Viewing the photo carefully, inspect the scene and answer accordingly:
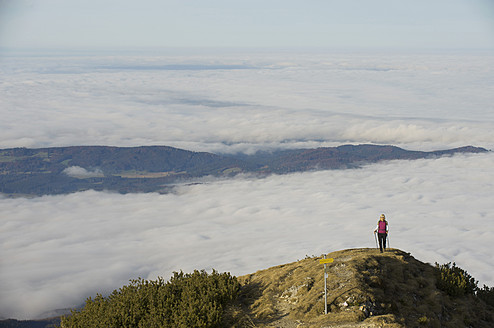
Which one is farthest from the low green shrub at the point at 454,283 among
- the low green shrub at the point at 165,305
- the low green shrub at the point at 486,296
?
the low green shrub at the point at 165,305

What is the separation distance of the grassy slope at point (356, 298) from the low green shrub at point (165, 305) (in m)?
0.94

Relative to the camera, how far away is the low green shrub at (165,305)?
14.5 m

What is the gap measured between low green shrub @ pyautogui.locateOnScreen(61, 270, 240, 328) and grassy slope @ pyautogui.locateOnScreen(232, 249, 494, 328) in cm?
94

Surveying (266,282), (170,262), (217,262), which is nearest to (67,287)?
(170,262)

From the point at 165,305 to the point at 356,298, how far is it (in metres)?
6.52

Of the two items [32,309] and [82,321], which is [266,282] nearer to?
[82,321]

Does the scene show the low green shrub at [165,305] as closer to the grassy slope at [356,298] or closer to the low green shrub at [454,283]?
the grassy slope at [356,298]

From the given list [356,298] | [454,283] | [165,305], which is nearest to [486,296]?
[454,283]

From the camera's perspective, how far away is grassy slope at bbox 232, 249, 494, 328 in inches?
581

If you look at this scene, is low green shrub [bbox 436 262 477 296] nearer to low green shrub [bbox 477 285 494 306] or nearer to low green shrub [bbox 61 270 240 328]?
low green shrub [bbox 477 285 494 306]

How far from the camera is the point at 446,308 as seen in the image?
57.4 ft

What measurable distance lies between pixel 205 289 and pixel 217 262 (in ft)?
523

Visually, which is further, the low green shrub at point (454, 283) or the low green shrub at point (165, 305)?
the low green shrub at point (454, 283)

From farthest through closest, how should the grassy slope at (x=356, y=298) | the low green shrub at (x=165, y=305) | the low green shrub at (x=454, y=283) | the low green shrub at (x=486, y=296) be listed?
the low green shrub at (x=486, y=296), the low green shrub at (x=454, y=283), the grassy slope at (x=356, y=298), the low green shrub at (x=165, y=305)
